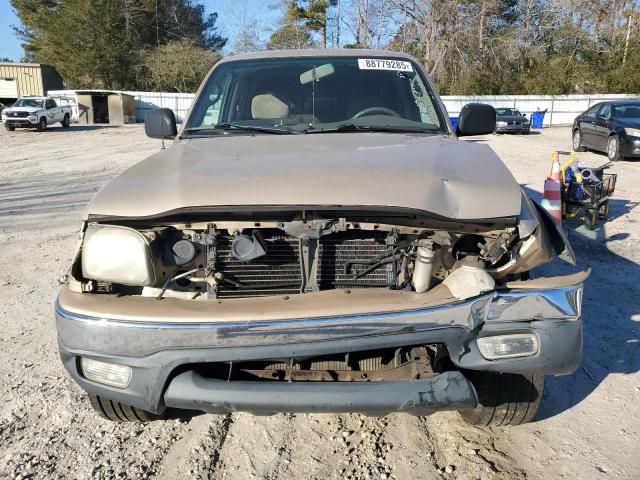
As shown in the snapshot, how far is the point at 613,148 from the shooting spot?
1339 cm

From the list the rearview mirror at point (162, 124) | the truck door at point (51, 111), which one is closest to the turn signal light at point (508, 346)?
the rearview mirror at point (162, 124)

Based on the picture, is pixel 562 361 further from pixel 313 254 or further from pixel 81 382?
pixel 81 382

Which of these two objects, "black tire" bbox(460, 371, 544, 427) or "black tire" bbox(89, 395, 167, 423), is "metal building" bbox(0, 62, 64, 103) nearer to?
"black tire" bbox(89, 395, 167, 423)

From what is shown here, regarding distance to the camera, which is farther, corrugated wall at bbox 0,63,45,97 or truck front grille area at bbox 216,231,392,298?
corrugated wall at bbox 0,63,45,97

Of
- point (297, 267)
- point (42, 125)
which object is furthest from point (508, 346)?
point (42, 125)

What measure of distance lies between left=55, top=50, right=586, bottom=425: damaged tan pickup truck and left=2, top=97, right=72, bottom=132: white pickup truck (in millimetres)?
26492

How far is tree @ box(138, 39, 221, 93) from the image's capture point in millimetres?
43125

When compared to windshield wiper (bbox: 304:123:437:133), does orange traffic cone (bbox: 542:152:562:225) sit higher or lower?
lower

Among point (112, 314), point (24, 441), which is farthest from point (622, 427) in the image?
point (24, 441)

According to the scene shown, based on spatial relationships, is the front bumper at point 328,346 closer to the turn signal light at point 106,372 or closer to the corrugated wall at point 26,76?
the turn signal light at point 106,372

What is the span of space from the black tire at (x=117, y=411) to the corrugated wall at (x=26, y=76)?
4578cm

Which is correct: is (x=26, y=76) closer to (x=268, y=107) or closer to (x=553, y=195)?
(x=553, y=195)

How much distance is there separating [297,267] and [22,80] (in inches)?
1866

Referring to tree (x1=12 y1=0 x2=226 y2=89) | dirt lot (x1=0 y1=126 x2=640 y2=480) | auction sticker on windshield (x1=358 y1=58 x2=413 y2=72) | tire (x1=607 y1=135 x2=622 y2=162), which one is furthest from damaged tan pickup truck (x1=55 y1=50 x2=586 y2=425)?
tree (x1=12 y1=0 x2=226 y2=89)
